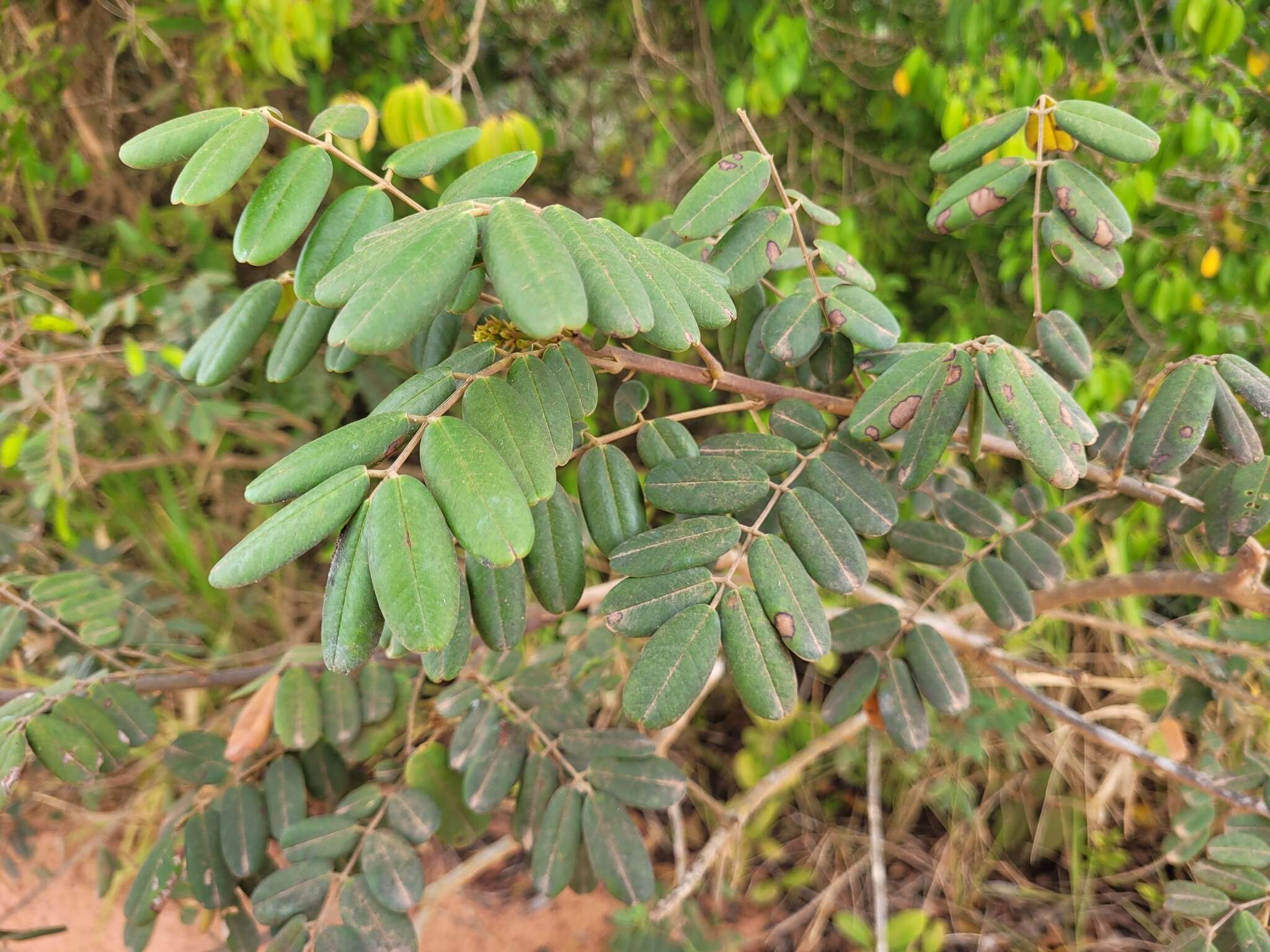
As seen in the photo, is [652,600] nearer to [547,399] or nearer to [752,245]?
[547,399]

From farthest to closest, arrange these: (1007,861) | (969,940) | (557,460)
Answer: (1007,861) → (969,940) → (557,460)

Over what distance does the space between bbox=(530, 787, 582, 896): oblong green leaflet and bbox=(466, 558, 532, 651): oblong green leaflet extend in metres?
0.30

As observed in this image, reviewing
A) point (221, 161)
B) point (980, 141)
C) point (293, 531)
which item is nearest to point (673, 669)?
point (293, 531)

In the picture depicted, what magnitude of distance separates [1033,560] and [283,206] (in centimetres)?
86

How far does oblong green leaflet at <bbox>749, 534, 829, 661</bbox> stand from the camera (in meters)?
0.57

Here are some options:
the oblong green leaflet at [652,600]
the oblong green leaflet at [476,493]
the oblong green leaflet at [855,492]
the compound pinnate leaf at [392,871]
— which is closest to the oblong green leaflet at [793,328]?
the oblong green leaflet at [855,492]

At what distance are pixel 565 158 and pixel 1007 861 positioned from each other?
2298 millimetres

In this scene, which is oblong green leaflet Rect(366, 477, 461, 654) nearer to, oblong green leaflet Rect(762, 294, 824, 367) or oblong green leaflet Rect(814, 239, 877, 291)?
oblong green leaflet Rect(762, 294, 824, 367)

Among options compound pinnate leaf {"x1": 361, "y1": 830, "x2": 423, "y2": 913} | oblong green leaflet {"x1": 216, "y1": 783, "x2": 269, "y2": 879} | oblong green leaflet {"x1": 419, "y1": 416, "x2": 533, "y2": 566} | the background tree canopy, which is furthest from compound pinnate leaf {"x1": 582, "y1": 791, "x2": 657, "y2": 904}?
oblong green leaflet {"x1": 419, "y1": 416, "x2": 533, "y2": 566}

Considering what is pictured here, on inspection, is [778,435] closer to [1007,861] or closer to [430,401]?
[430,401]

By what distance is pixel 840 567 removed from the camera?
0.63 metres

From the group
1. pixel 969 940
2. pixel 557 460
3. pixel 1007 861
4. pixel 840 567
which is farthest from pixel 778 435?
pixel 1007 861

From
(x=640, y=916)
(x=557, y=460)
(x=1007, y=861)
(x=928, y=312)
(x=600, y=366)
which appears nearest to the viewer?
(x=557, y=460)

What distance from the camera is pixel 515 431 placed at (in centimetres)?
51
